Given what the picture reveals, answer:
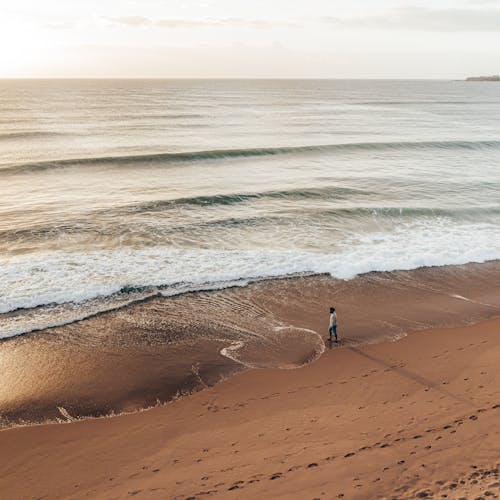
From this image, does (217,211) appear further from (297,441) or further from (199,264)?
(297,441)

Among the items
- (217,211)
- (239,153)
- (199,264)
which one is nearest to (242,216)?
(217,211)

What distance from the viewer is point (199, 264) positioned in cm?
1820

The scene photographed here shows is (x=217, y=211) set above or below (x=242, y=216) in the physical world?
above

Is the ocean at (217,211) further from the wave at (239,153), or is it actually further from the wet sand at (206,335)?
the wet sand at (206,335)

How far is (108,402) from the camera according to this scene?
10.5 metres

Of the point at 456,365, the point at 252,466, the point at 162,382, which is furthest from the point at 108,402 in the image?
the point at 456,365

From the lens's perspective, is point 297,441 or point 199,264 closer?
point 297,441

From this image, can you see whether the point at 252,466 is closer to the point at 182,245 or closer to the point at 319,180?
the point at 182,245

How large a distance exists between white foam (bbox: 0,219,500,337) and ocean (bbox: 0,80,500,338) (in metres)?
0.08

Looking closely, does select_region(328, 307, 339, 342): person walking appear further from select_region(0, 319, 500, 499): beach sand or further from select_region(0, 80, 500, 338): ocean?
select_region(0, 80, 500, 338): ocean

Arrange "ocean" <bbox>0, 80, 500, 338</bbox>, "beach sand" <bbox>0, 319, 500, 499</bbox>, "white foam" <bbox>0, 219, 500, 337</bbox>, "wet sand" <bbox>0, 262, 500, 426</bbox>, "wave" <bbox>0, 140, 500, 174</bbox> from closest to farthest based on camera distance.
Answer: "beach sand" <bbox>0, 319, 500, 499</bbox>
"wet sand" <bbox>0, 262, 500, 426</bbox>
"white foam" <bbox>0, 219, 500, 337</bbox>
"ocean" <bbox>0, 80, 500, 338</bbox>
"wave" <bbox>0, 140, 500, 174</bbox>

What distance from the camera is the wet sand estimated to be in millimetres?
10805

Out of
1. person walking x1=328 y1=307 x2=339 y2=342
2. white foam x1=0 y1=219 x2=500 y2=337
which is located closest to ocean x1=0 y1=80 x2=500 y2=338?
white foam x1=0 y1=219 x2=500 y2=337

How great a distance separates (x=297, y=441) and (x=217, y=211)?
17363mm
